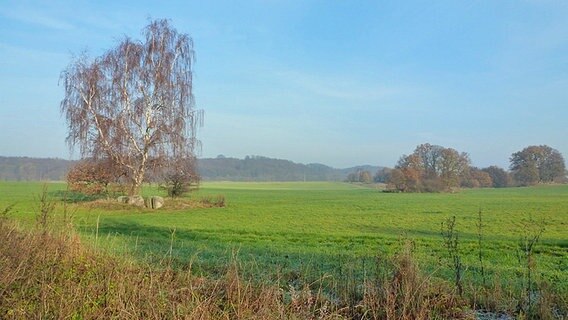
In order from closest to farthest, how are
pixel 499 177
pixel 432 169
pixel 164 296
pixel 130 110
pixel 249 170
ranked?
1. pixel 164 296
2. pixel 130 110
3. pixel 432 169
4. pixel 499 177
5. pixel 249 170

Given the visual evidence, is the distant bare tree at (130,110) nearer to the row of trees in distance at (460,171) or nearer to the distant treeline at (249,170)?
the row of trees in distance at (460,171)

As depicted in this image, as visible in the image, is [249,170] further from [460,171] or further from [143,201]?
[143,201]

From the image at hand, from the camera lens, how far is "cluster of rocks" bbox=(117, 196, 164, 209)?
39188 millimetres

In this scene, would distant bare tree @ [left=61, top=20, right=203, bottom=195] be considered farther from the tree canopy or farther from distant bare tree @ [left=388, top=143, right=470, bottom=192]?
the tree canopy

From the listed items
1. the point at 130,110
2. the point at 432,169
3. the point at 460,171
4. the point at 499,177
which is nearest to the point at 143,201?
the point at 130,110

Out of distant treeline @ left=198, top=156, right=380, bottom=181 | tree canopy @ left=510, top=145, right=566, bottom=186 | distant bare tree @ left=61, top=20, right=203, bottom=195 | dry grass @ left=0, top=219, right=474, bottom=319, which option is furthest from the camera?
distant treeline @ left=198, top=156, right=380, bottom=181

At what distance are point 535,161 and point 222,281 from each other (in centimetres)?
12670

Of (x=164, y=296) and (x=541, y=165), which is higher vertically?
(x=541, y=165)

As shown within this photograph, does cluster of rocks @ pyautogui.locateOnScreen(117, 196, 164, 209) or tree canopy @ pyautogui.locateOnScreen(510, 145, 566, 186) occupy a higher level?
tree canopy @ pyautogui.locateOnScreen(510, 145, 566, 186)

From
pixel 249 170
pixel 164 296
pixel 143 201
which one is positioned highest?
pixel 249 170

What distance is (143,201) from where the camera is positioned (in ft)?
130

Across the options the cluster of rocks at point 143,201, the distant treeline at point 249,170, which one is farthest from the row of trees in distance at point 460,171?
the cluster of rocks at point 143,201

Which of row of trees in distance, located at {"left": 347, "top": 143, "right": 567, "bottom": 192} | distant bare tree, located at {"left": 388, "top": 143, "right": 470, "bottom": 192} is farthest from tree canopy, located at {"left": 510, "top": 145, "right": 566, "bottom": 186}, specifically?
distant bare tree, located at {"left": 388, "top": 143, "right": 470, "bottom": 192}

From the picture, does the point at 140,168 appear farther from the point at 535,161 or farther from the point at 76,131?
the point at 535,161
